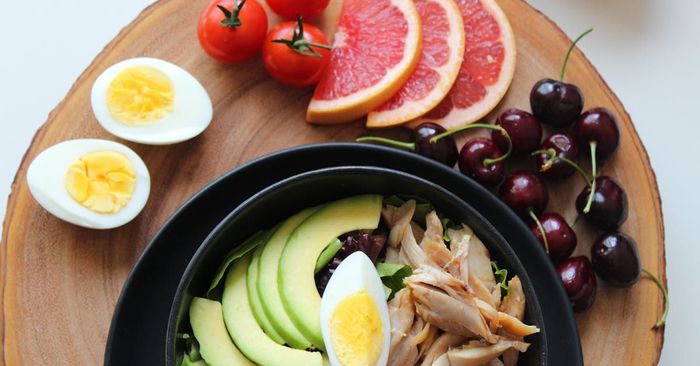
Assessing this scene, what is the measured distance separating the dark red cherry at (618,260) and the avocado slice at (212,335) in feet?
3.15

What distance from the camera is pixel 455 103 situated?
7.04 feet

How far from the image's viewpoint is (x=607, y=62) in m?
2.46

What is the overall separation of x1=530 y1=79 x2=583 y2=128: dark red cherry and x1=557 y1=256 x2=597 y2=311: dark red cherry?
0.39m

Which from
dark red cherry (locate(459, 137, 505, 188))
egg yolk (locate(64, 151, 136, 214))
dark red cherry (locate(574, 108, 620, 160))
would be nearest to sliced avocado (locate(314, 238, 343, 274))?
dark red cherry (locate(459, 137, 505, 188))

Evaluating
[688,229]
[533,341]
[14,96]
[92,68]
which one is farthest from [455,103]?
[14,96]

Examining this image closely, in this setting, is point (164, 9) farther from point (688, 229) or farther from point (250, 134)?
point (688, 229)

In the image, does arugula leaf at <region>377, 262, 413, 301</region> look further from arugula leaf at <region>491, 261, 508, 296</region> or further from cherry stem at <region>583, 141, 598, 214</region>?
cherry stem at <region>583, 141, 598, 214</region>

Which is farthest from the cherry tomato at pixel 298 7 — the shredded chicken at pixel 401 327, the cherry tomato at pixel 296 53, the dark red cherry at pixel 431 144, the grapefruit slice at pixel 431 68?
the shredded chicken at pixel 401 327

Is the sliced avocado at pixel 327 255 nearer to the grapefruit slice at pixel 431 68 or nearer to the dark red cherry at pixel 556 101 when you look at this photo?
the grapefruit slice at pixel 431 68

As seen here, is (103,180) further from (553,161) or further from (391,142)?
(553,161)

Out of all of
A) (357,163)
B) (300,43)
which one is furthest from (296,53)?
(357,163)

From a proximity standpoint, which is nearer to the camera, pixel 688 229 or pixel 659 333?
pixel 659 333

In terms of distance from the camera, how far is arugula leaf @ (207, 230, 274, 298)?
1.85 m

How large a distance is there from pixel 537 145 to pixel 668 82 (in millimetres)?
684
